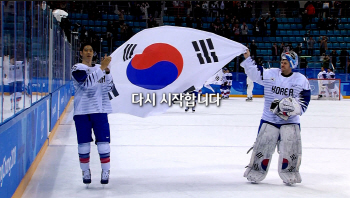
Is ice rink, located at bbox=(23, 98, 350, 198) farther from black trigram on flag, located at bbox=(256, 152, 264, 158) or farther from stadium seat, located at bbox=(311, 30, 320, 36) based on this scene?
stadium seat, located at bbox=(311, 30, 320, 36)

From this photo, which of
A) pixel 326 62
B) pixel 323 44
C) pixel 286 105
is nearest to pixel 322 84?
pixel 326 62

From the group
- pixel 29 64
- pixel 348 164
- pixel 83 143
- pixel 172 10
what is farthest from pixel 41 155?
pixel 172 10

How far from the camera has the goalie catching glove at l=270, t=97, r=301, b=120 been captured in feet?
17.2

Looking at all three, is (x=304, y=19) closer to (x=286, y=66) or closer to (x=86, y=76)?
(x=286, y=66)

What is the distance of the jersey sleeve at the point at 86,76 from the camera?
494 centimetres

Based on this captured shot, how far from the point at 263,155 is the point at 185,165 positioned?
4.55ft

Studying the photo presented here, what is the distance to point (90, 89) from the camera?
5.12m

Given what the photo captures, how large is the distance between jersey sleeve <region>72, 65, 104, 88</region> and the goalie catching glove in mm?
1769

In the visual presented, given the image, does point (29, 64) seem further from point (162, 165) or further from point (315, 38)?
point (315, 38)

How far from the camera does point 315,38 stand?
2906 cm

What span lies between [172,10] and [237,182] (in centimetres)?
2393


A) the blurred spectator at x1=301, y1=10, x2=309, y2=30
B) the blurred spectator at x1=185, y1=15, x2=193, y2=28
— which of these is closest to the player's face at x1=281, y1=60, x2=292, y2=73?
the blurred spectator at x1=185, y1=15, x2=193, y2=28

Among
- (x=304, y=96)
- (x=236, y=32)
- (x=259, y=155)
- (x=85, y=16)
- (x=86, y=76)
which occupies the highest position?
(x=85, y=16)

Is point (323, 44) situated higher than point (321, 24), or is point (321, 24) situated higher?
point (321, 24)
